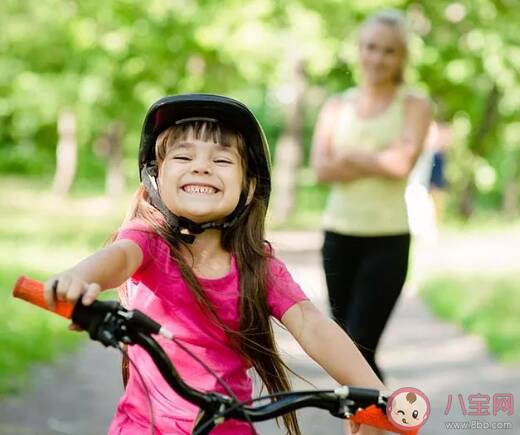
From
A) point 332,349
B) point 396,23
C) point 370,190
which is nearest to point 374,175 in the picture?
point 370,190

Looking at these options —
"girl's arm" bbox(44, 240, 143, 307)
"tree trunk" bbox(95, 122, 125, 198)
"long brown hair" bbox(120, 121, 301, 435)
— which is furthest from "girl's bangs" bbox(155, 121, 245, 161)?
"tree trunk" bbox(95, 122, 125, 198)

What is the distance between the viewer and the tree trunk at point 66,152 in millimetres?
30828

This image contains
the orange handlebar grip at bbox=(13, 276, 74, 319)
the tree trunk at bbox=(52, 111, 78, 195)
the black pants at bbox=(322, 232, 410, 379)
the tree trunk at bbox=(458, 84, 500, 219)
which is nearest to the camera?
the orange handlebar grip at bbox=(13, 276, 74, 319)

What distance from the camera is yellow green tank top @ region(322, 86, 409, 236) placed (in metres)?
5.18

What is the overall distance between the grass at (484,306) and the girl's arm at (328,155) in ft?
11.4

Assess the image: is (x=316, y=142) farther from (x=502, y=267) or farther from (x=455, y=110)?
(x=455, y=110)

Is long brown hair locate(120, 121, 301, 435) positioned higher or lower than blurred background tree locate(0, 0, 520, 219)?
lower

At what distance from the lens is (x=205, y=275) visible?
2.89 m

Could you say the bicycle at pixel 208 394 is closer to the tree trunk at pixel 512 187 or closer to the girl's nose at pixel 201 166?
the girl's nose at pixel 201 166

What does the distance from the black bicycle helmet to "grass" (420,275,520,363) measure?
5.61 meters

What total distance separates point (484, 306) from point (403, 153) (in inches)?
219

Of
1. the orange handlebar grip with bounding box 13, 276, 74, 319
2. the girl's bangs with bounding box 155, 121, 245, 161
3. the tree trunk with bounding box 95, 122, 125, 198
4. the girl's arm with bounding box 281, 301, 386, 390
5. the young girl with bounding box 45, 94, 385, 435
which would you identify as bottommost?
the orange handlebar grip with bounding box 13, 276, 74, 319

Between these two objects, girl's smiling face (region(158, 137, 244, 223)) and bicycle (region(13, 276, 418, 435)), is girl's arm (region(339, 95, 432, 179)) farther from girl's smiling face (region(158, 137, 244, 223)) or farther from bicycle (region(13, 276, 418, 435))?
bicycle (region(13, 276, 418, 435))

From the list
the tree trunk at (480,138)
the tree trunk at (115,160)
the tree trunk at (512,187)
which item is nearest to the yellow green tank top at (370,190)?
the tree trunk at (480,138)
